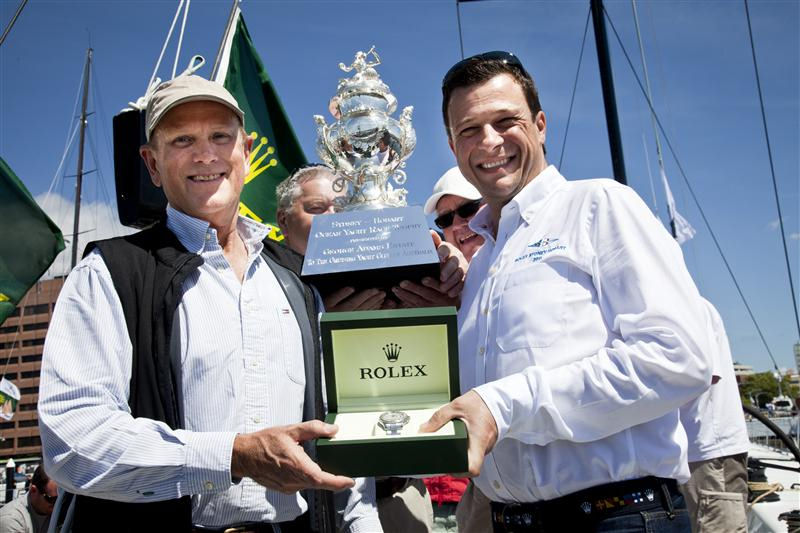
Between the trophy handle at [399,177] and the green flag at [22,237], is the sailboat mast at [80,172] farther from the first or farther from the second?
the trophy handle at [399,177]

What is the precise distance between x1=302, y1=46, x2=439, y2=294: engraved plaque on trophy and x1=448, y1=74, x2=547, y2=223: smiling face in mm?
299

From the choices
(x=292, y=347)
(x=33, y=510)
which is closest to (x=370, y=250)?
(x=292, y=347)

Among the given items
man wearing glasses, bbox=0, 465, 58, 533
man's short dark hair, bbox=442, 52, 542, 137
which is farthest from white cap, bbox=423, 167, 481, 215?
man wearing glasses, bbox=0, 465, 58, 533

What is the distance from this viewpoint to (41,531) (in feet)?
23.3

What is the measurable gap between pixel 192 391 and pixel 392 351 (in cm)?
66

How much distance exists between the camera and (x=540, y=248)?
2248 millimetres

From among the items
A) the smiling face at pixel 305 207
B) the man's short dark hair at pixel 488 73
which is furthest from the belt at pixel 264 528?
the smiling face at pixel 305 207

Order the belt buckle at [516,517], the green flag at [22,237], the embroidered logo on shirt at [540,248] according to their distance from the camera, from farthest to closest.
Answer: the green flag at [22,237]
the embroidered logo on shirt at [540,248]
the belt buckle at [516,517]

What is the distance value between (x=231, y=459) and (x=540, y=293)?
3.49 feet

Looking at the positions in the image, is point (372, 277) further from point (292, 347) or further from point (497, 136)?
point (497, 136)

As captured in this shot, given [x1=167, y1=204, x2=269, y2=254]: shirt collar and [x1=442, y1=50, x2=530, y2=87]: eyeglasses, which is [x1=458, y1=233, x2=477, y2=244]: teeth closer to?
[x1=442, y1=50, x2=530, y2=87]: eyeglasses

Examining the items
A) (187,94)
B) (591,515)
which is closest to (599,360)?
(591,515)

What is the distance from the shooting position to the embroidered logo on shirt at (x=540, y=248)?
7.27 feet

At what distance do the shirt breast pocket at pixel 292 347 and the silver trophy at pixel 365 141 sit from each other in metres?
0.78
